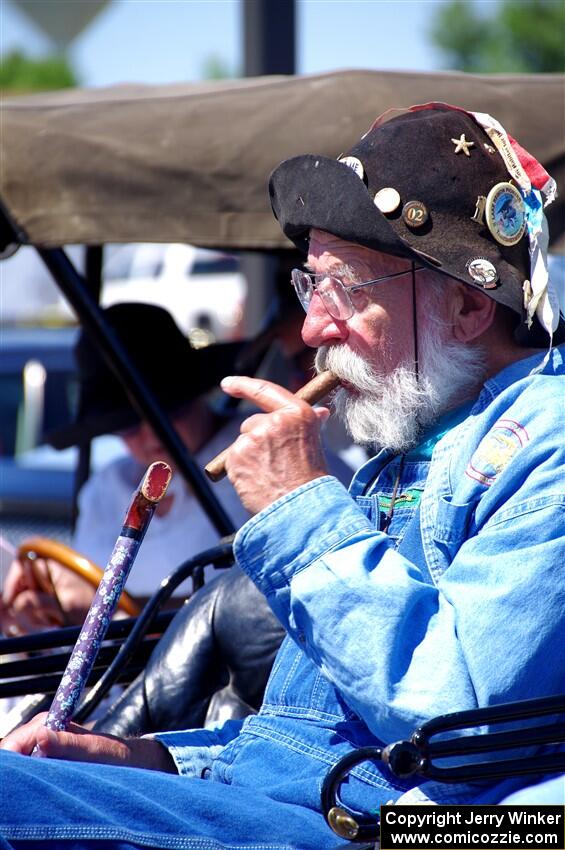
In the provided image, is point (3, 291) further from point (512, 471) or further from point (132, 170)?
point (512, 471)

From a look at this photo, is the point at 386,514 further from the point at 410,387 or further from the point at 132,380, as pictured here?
the point at 132,380

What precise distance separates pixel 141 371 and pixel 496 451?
7.88ft

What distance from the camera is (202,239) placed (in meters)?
3.56

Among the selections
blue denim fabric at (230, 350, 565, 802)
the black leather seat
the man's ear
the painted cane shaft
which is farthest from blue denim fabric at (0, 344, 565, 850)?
the black leather seat

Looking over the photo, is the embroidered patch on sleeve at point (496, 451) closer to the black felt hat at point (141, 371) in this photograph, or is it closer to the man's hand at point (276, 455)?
the man's hand at point (276, 455)

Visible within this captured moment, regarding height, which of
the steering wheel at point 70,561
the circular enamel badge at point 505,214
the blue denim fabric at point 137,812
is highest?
the circular enamel badge at point 505,214

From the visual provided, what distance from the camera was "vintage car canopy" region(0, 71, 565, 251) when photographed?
11.7ft

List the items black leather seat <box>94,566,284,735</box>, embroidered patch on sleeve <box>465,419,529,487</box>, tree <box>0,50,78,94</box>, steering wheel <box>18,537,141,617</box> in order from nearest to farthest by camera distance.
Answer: embroidered patch on sleeve <box>465,419,529,487</box>
black leather seat <box>94,566,284,735</box>
steering wheel <box>18,537,141,617</box>
tree <box>0,50,78,94</box>

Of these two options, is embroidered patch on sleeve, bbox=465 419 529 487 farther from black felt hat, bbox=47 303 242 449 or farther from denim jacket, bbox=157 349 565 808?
black felt hat, bbox=47 303 242 449

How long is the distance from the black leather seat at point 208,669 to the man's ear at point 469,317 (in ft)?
2.80

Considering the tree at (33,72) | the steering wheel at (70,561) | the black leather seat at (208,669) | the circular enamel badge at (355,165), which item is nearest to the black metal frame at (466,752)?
the black leather seat at (208,669)

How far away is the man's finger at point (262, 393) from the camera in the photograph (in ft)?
6.80

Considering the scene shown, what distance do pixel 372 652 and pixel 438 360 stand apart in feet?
1.99

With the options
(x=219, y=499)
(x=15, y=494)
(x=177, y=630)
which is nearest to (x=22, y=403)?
(x=15, y=494)
